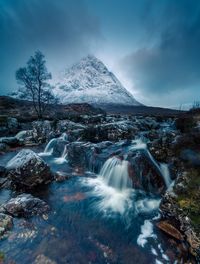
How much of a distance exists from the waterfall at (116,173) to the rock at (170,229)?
3107mm

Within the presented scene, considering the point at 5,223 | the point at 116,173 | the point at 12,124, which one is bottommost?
the point at 5,223

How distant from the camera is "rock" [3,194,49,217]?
6.31 m

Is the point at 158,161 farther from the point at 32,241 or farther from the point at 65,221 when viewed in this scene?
the point at 32,241

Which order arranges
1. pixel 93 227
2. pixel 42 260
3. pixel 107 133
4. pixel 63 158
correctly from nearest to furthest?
1. pixel 42 260
2. pixel 93 227
3. pixel 63 158
4. pixel 107 133

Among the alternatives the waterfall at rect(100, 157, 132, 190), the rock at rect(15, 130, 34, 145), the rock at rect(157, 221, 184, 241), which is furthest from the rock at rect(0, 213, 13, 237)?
the rock at rect(15, 130, 34, 145)

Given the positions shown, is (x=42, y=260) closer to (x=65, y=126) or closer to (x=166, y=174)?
(x=166, y=174)

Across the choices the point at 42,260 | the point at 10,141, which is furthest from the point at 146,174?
the point at 10,141

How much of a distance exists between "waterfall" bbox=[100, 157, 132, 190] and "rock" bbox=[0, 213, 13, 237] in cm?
543

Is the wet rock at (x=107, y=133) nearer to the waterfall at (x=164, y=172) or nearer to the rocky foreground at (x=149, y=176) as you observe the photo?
the rocky foreground at (x=149, y=176)

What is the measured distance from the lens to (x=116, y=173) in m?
9.80

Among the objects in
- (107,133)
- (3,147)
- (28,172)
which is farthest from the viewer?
(107,133)

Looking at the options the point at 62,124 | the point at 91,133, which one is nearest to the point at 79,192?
the point at 91,133

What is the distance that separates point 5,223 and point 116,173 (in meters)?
5.95

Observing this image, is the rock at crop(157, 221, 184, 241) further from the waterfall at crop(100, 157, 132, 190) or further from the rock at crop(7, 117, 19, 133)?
the rock at crop(7, 117, 19, 133)
